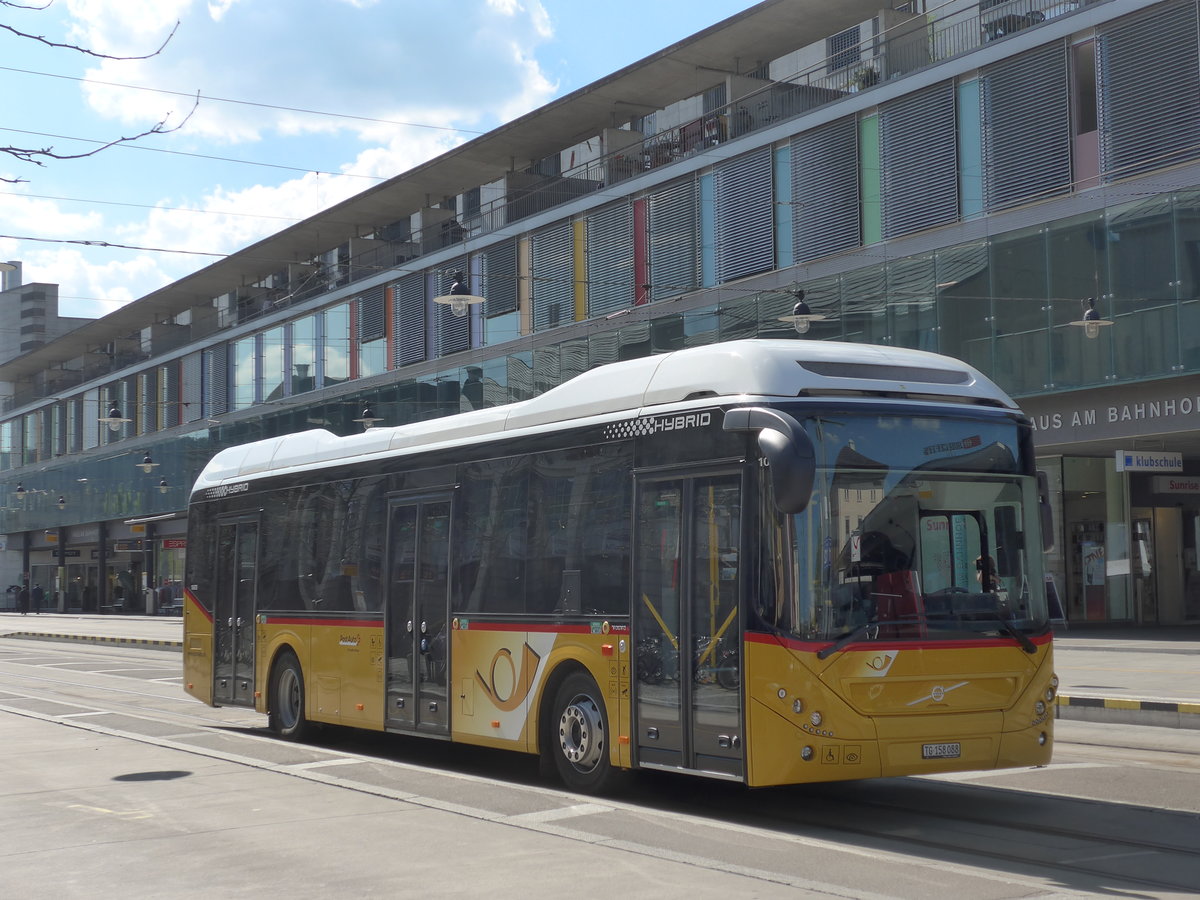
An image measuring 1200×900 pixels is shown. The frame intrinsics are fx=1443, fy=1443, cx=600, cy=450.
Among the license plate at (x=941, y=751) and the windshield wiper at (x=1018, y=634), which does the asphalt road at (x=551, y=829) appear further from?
the windshield wiper at (x=1018, y=634)

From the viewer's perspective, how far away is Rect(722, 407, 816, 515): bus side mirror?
342 inches

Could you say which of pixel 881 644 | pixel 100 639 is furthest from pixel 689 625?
pixel 100 639

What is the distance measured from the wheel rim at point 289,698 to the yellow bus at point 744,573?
2.98 metres

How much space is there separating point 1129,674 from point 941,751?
12.6 m

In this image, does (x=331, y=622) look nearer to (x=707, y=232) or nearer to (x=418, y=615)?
(x=418, y=615)

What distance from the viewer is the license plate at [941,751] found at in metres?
9.20

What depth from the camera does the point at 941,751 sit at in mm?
9258

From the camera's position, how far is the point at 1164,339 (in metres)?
26.1

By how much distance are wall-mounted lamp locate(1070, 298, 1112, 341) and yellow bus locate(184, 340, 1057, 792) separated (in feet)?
52.3

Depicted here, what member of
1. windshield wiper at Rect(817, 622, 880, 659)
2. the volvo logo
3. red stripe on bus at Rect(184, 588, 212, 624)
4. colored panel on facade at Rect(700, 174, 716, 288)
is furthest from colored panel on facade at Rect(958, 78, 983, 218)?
windshield wiper at Rect(817, 622, 880, 659)

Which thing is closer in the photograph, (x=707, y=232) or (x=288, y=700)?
(x=288, y=700)

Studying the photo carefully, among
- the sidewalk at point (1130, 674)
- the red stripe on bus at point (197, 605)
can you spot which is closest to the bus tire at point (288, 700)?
the red stripe on bus at point (197, 605)

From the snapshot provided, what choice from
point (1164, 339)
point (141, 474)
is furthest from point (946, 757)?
point (141, 474)

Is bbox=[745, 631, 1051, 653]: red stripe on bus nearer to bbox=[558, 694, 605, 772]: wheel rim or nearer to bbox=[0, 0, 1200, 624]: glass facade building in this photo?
bbox=[558, 694, 605, 772]: wheel rim
